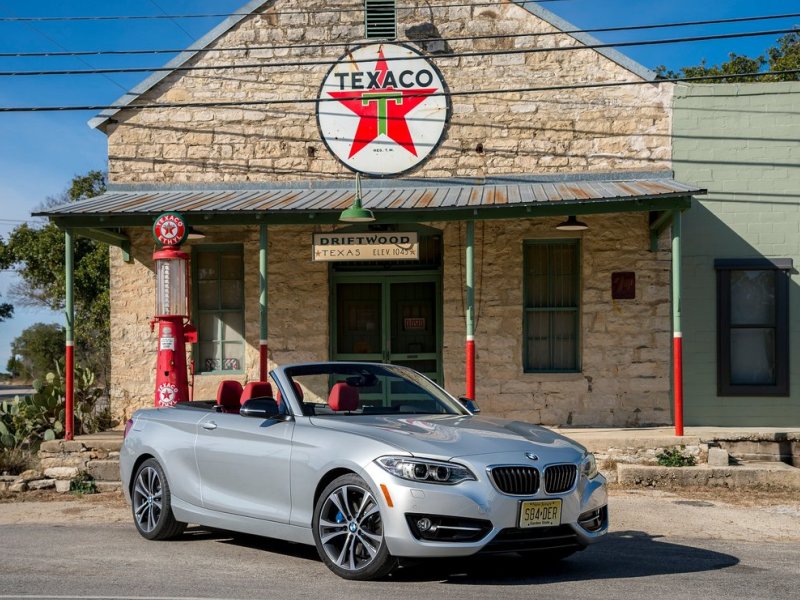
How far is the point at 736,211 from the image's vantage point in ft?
47.8

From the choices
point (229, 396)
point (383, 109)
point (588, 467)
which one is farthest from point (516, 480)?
point (383, 109)

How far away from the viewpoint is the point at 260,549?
8.16 meters

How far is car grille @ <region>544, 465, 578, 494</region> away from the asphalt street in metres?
0.60

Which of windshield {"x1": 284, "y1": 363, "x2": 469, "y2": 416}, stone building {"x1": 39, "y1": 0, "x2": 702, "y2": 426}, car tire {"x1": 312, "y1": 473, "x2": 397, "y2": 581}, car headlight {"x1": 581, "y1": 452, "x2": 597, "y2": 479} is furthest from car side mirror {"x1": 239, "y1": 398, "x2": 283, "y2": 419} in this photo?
stone building {"x1": 39, "y1": 0, "x2": 702, "y2": 426}

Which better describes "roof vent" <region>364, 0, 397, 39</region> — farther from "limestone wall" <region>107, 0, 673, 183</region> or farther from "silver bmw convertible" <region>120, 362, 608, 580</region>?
"silver bmw convertible" <region>120, 362, 608, 580</region>

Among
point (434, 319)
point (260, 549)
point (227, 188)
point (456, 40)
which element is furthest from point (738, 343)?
point (260, 549)

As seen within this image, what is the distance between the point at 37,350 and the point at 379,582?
38.8 metres

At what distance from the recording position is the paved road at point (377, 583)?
21.3ft

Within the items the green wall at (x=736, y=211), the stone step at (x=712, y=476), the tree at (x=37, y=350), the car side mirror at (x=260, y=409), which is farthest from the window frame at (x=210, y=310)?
the tree at (x=37, y=350)

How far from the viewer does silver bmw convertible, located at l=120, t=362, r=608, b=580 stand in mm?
6453

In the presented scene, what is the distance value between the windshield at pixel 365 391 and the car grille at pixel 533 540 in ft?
4.91

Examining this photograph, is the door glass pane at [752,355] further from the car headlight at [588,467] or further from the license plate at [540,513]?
the license plate at [540,513]

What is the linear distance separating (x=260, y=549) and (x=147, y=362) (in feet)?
25.6

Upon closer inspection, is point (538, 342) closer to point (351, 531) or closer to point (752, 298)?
point (752, 298)
